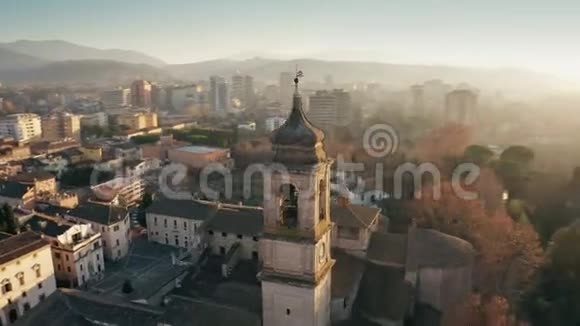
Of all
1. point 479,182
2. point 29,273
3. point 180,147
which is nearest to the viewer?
point 29,273

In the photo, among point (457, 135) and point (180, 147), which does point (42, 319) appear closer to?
point (457, 135)

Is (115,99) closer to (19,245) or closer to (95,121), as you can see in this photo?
(95,121)

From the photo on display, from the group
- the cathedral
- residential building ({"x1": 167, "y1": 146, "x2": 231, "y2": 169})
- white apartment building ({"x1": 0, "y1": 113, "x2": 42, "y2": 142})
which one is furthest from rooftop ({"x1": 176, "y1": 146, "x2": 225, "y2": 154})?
the cathedral

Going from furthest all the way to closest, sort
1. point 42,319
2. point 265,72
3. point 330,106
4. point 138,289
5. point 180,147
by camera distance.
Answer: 1. point 265,72
2. point 330,106
3. point 180,147
4. point 138,289
5. point 42,319

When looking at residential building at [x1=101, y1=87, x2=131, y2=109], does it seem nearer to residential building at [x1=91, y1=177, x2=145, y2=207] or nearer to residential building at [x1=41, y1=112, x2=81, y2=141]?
residential building at [x1=41, y1=112, x2=81, y2=141]

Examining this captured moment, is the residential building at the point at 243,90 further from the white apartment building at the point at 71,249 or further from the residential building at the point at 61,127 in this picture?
the white apartment building at the point at 71,249

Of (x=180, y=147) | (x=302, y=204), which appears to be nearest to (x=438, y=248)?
(x=302, y=204)
